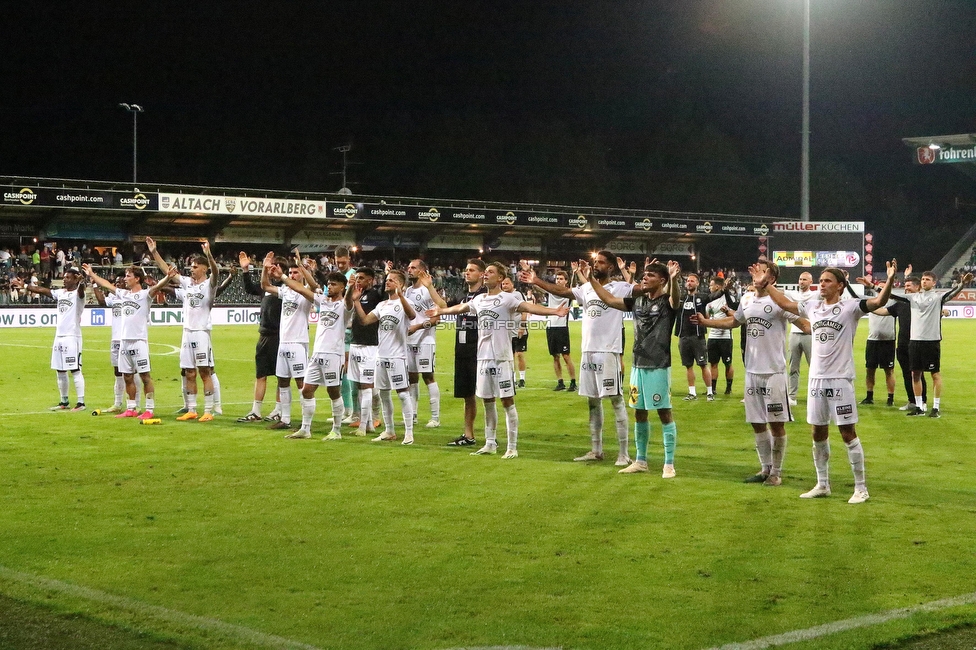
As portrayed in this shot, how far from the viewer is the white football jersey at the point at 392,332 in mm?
13016

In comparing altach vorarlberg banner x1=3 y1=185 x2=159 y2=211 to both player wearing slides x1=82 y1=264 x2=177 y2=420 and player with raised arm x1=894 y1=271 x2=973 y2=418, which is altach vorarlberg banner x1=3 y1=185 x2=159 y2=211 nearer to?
player wearing slides x1=82 y1=264 x2=177 y2=420

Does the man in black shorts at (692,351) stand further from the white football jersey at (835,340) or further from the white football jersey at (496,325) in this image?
the white football jersey at (835,340)

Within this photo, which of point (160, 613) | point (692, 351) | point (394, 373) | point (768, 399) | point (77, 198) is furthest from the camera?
point (77, 198)

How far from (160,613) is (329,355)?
299 inches

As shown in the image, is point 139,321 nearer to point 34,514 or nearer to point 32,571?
point 34,514

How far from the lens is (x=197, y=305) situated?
600 inches

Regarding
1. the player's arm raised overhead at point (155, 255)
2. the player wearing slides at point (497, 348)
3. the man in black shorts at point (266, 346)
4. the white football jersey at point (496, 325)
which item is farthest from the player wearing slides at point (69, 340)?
the white football jersey at point (496, 325)

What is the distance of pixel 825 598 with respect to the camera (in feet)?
20.5

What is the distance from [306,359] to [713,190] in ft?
280

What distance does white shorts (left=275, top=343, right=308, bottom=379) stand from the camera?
1410 centimetres

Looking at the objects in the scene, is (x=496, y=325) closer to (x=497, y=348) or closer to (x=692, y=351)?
(x=497, y=348)

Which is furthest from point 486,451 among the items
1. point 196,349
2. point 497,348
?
point 196,349

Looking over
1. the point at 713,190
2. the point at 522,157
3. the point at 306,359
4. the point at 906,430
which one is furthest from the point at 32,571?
the point at 713,190

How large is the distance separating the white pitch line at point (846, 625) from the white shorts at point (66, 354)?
13.6 meters
